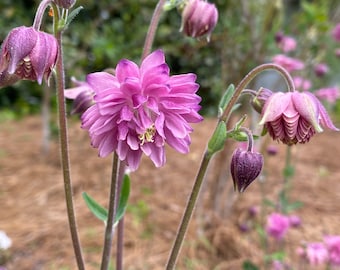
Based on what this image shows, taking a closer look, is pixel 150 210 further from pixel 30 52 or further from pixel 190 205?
pixel 30 52

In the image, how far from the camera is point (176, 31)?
3.89 metres

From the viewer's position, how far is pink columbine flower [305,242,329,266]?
1.94 meters

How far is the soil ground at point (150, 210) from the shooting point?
2623mm

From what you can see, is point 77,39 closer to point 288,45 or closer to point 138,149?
point 288,45

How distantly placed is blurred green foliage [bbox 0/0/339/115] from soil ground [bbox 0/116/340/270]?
0.64 metres

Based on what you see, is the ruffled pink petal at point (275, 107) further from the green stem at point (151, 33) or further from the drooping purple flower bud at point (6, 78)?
the drooping purple flower bud at point (6, 78)

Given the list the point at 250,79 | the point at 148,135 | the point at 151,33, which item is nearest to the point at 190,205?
the point at 148,135

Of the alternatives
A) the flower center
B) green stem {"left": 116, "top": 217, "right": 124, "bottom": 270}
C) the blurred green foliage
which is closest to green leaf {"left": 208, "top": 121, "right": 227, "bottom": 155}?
the flower center

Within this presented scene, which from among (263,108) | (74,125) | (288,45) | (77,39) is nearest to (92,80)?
(263,108)

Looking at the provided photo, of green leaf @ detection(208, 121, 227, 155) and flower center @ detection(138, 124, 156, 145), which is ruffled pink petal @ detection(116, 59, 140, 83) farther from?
green leaf @ detection(208, 121, 227, 155)

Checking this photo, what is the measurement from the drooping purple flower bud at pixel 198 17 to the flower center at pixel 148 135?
43 cm

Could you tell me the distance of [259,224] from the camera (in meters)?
2.93

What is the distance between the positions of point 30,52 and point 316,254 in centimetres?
152

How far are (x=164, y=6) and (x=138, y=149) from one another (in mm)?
481
